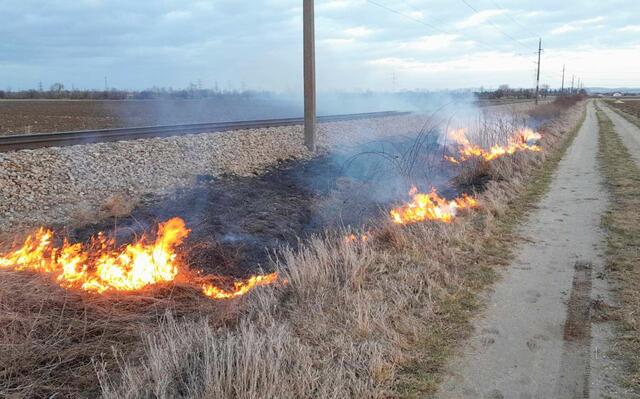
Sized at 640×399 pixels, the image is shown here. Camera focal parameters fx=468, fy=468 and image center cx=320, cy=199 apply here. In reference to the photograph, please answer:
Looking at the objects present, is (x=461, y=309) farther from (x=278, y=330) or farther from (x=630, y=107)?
(x=630, y=107)

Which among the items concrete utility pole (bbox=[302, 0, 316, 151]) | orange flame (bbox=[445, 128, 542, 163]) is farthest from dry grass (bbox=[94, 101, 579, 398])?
concrete utility pole (bbox=[302, 0, 316, 151])

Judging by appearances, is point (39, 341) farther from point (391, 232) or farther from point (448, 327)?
point (391, 232)

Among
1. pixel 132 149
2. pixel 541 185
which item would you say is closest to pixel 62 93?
pixel 132 149

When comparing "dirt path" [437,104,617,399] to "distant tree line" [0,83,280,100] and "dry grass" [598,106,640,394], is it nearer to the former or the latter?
"dry grass" [598,106,640,394]

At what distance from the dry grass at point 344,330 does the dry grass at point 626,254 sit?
1436 mm

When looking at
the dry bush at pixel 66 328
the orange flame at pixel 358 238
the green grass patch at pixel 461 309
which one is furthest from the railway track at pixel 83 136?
the green grass patch at pixel 461 309

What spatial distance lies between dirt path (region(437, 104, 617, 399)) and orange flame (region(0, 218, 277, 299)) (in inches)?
112

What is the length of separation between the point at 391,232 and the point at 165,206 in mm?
5686

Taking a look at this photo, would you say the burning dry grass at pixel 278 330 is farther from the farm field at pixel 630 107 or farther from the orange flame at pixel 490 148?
the farm field at pixel 630 107

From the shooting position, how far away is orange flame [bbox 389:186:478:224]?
8.70 metres

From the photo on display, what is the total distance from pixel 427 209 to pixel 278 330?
5.76 meters

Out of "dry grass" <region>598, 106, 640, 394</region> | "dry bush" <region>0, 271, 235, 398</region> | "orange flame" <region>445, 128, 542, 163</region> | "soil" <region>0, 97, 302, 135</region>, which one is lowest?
"dry bush" <region>0, 271, 235, 398</region>

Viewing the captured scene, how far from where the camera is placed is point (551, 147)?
70.6 feet

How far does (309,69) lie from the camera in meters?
17.0
